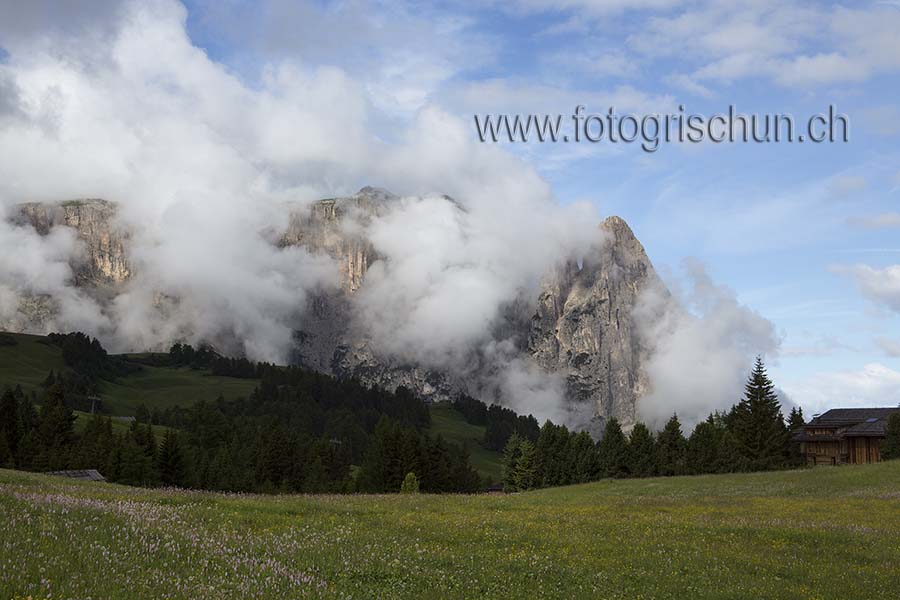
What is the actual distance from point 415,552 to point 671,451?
102 m

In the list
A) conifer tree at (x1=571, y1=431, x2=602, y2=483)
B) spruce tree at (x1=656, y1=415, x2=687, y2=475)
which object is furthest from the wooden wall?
conifer tree at (x1=571, y1=431, x2=602, y2=483)

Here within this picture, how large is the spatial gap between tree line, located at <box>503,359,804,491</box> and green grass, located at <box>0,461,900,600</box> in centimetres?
7140

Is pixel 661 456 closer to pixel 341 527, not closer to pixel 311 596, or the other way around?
→ pixel 341 527

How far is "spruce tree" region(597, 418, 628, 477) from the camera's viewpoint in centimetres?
11119

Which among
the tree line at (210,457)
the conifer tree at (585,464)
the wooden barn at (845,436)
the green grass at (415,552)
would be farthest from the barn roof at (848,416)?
the green grass at (415,552)

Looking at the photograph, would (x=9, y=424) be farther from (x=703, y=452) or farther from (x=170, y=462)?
(x=703, y=452)

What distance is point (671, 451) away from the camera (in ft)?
363

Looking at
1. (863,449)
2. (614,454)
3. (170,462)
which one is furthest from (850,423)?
(170,462)

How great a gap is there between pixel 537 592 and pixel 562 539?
8213 millimetres

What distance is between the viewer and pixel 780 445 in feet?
327

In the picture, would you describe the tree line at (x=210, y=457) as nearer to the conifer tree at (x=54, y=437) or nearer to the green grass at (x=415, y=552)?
the conifer tree at (x=54, y=437)

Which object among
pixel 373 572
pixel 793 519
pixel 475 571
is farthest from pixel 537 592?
pixel 793 519

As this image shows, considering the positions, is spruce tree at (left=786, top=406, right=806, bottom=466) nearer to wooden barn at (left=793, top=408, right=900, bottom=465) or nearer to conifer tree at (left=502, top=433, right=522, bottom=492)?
wooden barn at (left=793, top=408, right=900, bottom=465)

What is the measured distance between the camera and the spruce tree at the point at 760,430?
99.0 meters
